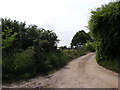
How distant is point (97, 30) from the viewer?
10.0m

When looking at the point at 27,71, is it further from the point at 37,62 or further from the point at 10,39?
the point at 10,39

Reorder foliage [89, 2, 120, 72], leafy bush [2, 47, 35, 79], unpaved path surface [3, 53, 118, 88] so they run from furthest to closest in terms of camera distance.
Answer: foliage [89, 2, 120, 72]
leafy bush [2, 47, 35, 79]
unpaved path surface [3, 53, 118, 88]

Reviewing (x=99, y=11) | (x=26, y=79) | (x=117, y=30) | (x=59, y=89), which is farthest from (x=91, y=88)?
(x=99, y=11)

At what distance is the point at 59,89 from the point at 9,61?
4.35 metres

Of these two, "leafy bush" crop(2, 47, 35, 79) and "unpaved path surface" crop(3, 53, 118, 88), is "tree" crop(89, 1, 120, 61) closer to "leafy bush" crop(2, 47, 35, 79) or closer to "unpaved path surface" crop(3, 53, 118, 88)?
"unpaved path surface" crop(3, 53, 118, 88)

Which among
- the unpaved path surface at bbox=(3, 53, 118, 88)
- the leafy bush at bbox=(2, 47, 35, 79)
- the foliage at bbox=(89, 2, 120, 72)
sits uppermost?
the foliage at bbox=(89, 2, 120, 72)

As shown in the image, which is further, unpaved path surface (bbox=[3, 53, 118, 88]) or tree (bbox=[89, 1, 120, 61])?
tree (bbox=[89, 1, 120, 61])

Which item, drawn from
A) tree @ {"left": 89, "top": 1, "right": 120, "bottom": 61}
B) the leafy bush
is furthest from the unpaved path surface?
tree @ {"left": 89, "top": 1, "right": 120, "bottom": 61}

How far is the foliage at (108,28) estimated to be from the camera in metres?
8.37

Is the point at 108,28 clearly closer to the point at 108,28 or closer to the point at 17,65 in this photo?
the point at 108,28

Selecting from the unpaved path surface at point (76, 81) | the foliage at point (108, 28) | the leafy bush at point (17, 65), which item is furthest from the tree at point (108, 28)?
the leafy bush at point (17, 65)

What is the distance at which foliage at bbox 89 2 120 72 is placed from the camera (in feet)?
27.5

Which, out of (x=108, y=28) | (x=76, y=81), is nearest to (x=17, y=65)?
(x=76, y=81)

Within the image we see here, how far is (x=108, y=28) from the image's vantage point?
8.98 m
